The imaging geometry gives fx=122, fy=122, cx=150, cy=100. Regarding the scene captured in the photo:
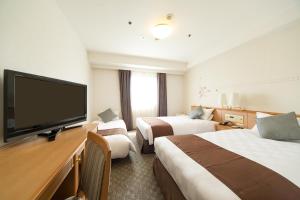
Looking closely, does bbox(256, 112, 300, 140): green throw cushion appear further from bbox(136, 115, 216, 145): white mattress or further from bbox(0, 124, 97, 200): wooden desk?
bbox(0, 124, 97, 200): wooden desk

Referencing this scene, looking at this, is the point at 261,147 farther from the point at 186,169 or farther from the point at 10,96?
the point at 10,96

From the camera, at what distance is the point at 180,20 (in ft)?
7.34

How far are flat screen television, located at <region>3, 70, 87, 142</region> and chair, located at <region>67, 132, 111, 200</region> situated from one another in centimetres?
59

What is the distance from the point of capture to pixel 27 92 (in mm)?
1056

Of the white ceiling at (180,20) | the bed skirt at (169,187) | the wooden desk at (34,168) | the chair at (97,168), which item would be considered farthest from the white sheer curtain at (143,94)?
the chair at (97,168)

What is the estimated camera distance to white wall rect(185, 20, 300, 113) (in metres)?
2.10

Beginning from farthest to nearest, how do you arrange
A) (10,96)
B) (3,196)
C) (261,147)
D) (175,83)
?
(175,83) < (261,147) < (10,96) < (3,196)

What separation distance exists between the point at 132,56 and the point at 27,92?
3339 mm

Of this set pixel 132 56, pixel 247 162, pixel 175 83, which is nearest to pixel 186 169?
pixel 247 162

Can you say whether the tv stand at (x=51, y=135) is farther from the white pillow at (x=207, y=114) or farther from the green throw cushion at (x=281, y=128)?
the white pillow at (x=207, y=114)

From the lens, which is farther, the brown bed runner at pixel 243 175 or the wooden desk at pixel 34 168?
the brown bed runner at pixel 243 175

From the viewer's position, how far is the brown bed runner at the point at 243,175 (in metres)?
0.76

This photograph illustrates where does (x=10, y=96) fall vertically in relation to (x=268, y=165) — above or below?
above

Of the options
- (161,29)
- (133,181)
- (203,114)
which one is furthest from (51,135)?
(203,114)
